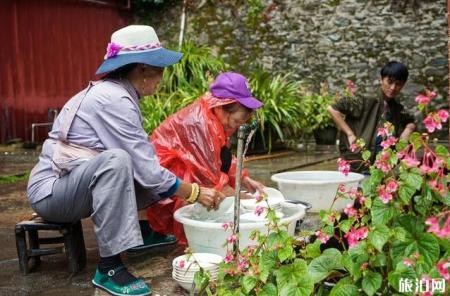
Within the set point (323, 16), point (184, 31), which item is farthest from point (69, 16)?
point (323, 16)

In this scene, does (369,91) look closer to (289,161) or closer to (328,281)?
(289,161)

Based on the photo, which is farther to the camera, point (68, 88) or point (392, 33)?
point (68, 88)

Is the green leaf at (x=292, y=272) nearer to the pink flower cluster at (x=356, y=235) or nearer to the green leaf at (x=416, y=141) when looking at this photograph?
the pink flower cluster at (x=356, y=235)

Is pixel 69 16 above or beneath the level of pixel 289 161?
above

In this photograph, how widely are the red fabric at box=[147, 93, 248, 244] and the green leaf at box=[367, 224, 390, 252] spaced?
66.3 inches

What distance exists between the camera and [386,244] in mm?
1827

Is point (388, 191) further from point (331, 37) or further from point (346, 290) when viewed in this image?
point (331, 37)

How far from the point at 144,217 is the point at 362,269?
2.03 m

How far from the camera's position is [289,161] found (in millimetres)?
7660

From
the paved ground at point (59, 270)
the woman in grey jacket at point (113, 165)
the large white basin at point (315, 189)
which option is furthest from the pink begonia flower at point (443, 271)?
the large white basin at point (315, 189)

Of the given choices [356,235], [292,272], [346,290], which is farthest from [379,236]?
[292,272]

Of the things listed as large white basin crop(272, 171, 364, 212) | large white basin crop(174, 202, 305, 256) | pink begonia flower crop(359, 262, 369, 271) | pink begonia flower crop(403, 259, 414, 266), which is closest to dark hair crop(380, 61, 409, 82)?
large white basin crop(272, 171, 364, 212)

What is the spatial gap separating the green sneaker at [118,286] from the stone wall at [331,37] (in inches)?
318

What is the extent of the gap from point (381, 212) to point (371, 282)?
0.70 feet
